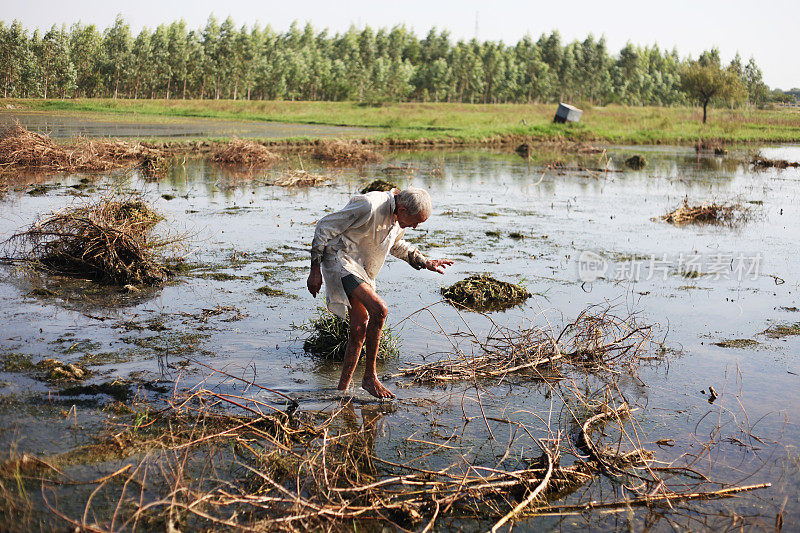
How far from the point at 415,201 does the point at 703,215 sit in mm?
12963

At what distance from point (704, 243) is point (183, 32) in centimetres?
8224

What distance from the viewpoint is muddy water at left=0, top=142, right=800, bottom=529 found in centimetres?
482

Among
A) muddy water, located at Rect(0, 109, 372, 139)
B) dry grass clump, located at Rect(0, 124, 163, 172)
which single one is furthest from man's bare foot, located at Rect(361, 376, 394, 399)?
muddy water, located at Rect(0, 109, 372, 139)

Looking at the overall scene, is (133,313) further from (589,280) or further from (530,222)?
(530,222)

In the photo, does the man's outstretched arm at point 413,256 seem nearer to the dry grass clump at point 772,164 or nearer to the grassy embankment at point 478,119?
the dry grass clump at point 772,164

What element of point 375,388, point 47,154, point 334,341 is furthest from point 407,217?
point 47,154

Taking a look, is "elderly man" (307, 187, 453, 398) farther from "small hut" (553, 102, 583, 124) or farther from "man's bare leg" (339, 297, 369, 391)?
"small hut" (553, 102, 583, 124)

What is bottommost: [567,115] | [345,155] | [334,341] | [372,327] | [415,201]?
[334,341]

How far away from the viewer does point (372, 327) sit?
5184 mm

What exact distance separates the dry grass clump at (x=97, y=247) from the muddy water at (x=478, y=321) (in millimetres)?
345

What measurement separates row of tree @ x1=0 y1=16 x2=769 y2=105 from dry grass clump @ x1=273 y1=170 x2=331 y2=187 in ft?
173

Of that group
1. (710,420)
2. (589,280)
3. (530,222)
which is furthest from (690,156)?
(710,420)

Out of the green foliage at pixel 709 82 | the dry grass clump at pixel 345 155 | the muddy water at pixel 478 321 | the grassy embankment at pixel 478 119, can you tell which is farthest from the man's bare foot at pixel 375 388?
the green foliage at pixel 709 82

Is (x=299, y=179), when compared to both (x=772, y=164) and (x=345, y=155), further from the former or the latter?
(x=772, y=164)
